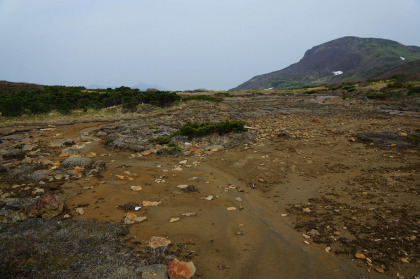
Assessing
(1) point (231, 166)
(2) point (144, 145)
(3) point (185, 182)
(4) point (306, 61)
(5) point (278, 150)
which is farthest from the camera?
(4) point (306, 61)

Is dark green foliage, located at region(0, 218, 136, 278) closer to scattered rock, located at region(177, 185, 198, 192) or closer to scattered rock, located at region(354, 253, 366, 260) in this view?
scattered rock, located at region(177, 185, 198, 192)

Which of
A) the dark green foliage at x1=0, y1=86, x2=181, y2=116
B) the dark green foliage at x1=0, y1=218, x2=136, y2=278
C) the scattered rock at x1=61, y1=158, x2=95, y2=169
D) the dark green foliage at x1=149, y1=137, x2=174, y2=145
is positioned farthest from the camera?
the dark green foliage at x1=0, y1=86, x2=181, y2=116

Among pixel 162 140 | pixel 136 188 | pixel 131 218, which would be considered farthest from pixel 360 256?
pixel 162 140

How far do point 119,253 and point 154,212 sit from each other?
1.60 meters

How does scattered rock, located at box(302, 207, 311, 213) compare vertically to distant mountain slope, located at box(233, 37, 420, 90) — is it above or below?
below

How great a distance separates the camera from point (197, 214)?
17.5 ft

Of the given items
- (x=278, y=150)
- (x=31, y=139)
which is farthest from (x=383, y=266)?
(x=31, y=139)

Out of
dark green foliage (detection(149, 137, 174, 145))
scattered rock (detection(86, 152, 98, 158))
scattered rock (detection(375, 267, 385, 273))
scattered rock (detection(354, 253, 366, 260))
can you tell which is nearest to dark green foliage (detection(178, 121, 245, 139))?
dark green foliage (detection(149, 137, 174, 145))

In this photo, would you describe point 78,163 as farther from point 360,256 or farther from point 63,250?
point 360,256

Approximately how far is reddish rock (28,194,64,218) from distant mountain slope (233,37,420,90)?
10967cm

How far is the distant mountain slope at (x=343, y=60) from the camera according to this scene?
365 feet

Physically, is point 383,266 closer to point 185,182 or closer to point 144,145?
point 185,182

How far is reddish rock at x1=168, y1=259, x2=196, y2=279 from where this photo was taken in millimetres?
3355

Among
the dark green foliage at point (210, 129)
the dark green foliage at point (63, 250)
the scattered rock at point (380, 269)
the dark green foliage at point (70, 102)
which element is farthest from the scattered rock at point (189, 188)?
the dark green foliage at point (70, 102)
